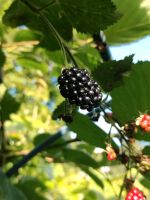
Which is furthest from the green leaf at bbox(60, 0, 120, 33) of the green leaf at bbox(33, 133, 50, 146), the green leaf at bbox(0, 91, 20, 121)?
the green leaf at bbox(33, 133, 50, 146)

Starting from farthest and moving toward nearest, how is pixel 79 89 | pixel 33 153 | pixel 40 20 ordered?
pixel 33 153 → pixel 40 20 → pixel 79 89

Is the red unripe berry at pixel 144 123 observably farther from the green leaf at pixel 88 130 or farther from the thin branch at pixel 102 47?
the thin branch at pixel 102 47

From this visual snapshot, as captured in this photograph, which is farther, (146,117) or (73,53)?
(73,53)

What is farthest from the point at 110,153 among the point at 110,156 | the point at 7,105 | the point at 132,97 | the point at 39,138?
the point at 39,138

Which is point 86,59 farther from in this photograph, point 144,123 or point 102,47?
point 144,123

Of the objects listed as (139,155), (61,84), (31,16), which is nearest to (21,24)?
(31,16)

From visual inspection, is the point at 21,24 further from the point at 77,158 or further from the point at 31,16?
the point at 77,158
